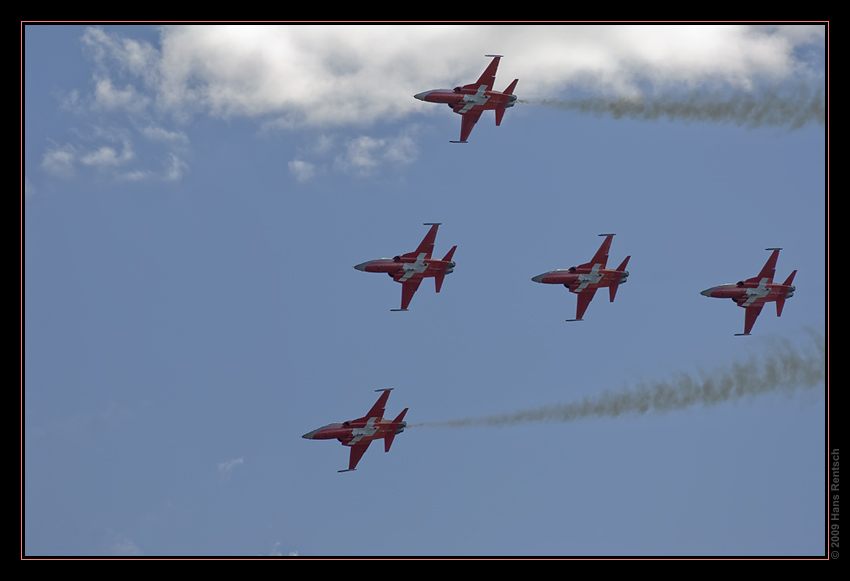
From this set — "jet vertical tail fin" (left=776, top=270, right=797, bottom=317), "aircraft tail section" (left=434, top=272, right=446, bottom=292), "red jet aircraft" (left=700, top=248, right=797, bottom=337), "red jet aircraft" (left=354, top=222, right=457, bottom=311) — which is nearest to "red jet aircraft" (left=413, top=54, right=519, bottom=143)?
"red jet aircraft" (left=354, top=222, right=457, bottom=311)

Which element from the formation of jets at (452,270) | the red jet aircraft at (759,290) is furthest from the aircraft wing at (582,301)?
the red jet aircraft at (759,290)

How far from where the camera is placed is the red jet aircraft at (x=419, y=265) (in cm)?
10825

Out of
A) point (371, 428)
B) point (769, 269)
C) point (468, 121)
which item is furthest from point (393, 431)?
point (769, 269)

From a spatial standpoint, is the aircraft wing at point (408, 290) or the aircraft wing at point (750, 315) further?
the aircraft wing at point (408, 290)

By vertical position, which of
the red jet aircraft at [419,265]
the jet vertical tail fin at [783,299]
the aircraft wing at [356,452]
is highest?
the red jet aircraft at [419,265]

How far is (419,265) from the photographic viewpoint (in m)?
109

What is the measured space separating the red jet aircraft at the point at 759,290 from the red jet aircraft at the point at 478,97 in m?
21.9

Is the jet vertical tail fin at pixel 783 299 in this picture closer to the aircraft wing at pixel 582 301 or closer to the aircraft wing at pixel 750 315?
the aircraft wing at pixel 750 315

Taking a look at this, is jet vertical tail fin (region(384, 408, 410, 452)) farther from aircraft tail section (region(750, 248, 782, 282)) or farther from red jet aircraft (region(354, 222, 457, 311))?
aircraft tail section (region(750, 248, 782, 282))
